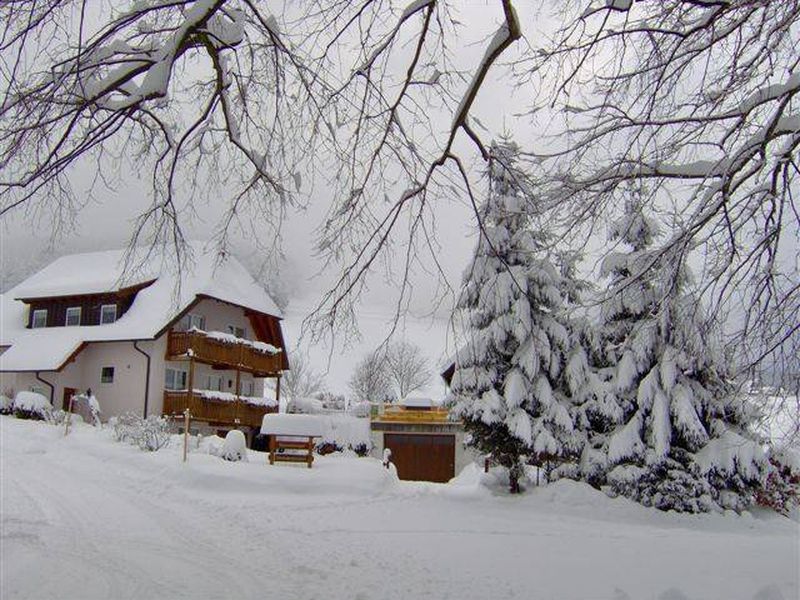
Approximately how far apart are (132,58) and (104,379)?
2656cm

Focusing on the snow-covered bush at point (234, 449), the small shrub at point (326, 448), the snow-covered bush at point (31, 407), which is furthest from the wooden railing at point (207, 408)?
the snow-covered bush at point (234, 449)

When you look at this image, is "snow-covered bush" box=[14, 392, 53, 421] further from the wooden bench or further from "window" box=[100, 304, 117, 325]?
the wooden bench

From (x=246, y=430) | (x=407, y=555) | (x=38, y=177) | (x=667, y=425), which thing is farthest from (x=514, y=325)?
(x=246, y=430)

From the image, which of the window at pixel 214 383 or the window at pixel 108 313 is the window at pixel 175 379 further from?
the window at pixel 108 313

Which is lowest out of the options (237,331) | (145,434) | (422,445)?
(422,445)

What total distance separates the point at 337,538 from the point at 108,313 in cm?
2353

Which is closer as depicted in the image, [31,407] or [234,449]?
[234,449]

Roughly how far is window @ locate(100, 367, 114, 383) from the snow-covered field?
11378 mm

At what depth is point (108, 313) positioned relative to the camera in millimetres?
30469

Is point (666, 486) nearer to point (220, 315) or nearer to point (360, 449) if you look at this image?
point (360, 449)

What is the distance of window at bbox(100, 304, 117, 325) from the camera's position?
3034cm

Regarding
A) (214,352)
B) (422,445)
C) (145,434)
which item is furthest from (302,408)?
(145,434)

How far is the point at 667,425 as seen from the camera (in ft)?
51.1

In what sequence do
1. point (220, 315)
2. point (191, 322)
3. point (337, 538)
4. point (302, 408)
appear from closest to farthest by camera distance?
point (337, 538)
point (191, 322)
point (220, 315)
point (302, 408)
